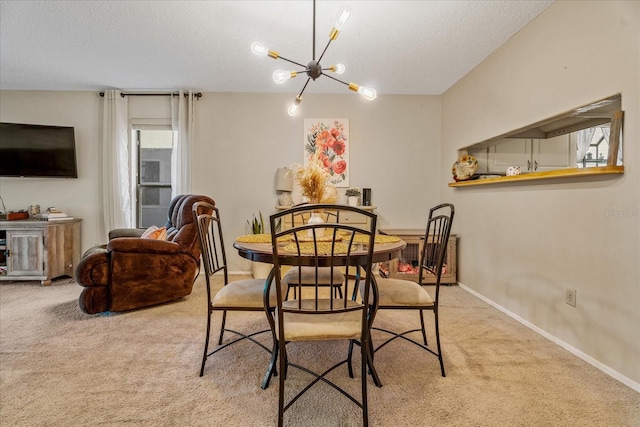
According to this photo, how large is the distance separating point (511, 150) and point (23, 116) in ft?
18.5

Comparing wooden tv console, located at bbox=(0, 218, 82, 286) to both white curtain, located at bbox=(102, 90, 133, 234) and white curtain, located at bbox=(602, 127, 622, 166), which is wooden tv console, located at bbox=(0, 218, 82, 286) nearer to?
white curtain, located at bbox=(102, 90, 133, 234)

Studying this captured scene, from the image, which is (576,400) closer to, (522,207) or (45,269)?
(522,207)

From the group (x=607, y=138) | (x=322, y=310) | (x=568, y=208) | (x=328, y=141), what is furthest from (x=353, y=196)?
(x=322, y=310)

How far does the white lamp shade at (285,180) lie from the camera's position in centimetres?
401

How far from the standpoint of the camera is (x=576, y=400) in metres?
1.62

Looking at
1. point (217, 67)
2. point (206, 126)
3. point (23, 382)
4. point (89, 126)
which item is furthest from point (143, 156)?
point (23, 382)

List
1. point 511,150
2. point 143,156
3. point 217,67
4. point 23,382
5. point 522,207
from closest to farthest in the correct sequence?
point 23,382 → point 522,207 → point 511,150 → point 217,67 → point 143,156

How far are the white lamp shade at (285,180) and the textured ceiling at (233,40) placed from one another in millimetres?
1032

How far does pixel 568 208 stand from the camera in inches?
86.0

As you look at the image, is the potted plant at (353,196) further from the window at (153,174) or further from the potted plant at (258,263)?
the window at (153,174)

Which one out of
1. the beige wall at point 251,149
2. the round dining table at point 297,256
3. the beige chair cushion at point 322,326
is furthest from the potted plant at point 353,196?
the beige chair cushion at point 322,326

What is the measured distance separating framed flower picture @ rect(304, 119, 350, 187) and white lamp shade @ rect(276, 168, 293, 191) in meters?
0.37

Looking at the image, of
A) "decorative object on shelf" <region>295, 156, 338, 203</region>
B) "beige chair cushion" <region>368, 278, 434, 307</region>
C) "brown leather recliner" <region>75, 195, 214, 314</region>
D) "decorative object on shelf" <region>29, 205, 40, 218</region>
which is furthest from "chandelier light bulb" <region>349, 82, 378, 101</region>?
"decorative object on shelf" <region>29, 205, 40, 218</region>

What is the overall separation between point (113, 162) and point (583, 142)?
4723mm
